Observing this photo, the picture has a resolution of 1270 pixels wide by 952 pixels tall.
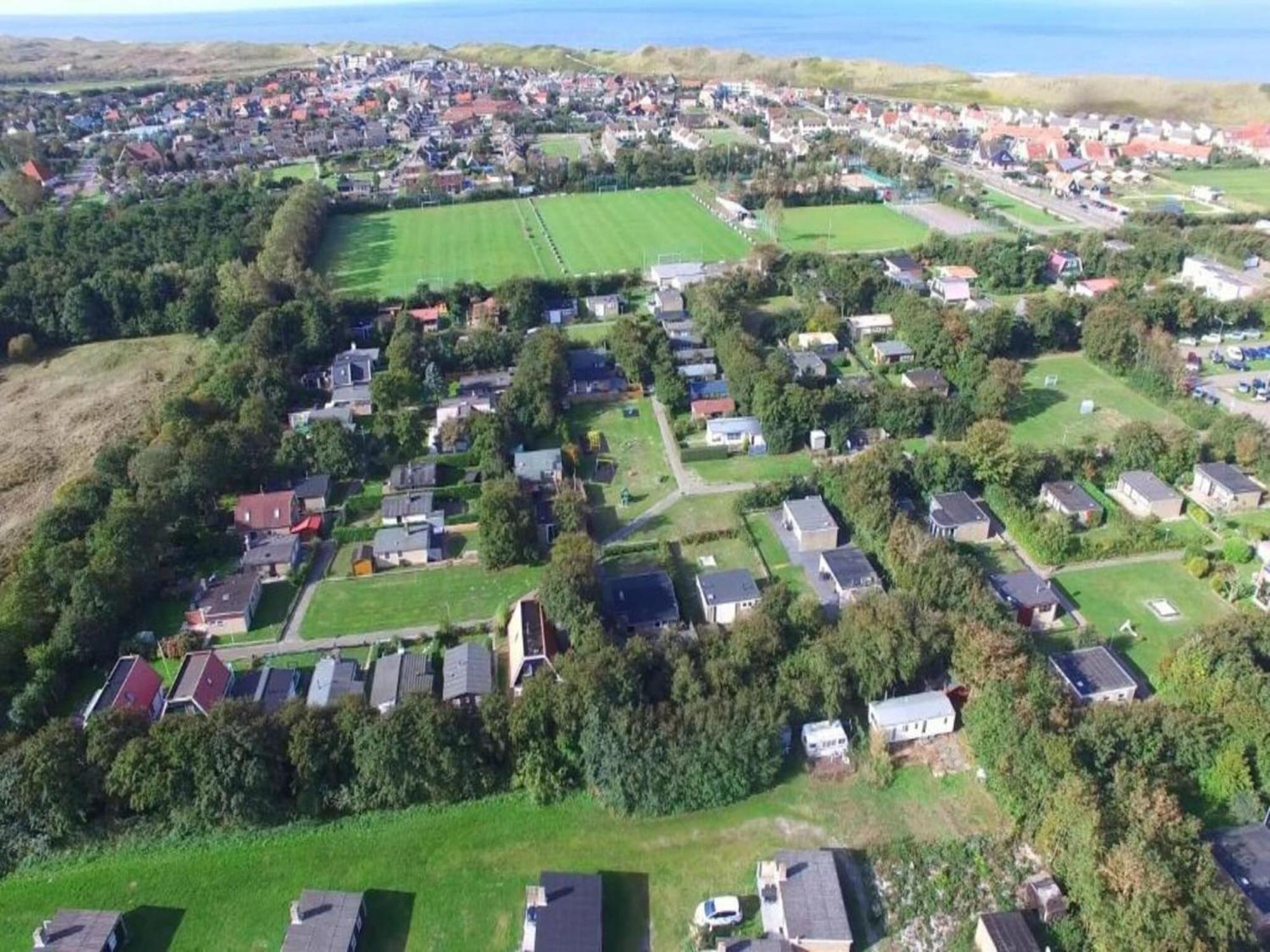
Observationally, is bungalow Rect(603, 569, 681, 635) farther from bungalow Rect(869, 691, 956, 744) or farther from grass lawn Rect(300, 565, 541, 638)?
bungalow Rect(869, 691, 956, 744)

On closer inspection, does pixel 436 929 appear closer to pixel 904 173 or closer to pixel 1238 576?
pixel 1238 576

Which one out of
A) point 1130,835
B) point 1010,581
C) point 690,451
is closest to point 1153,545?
point 1010,581

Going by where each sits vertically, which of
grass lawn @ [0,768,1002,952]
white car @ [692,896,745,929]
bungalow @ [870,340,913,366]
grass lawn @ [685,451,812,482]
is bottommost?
grass lawn @ [0,768,1002,952]

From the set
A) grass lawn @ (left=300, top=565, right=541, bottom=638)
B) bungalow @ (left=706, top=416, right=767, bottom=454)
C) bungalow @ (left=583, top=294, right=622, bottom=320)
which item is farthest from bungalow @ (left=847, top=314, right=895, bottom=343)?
grass lawn @ (left=300, top=565, right=541, bottom=638)

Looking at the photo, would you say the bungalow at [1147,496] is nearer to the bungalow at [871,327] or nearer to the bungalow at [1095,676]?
the bungalow at [1095,676]

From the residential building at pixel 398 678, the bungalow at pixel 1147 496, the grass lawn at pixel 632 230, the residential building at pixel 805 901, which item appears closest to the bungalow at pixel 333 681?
the residential building at pixel 398 678

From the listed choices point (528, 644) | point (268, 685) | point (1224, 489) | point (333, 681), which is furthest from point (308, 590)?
point (1224, 489)
